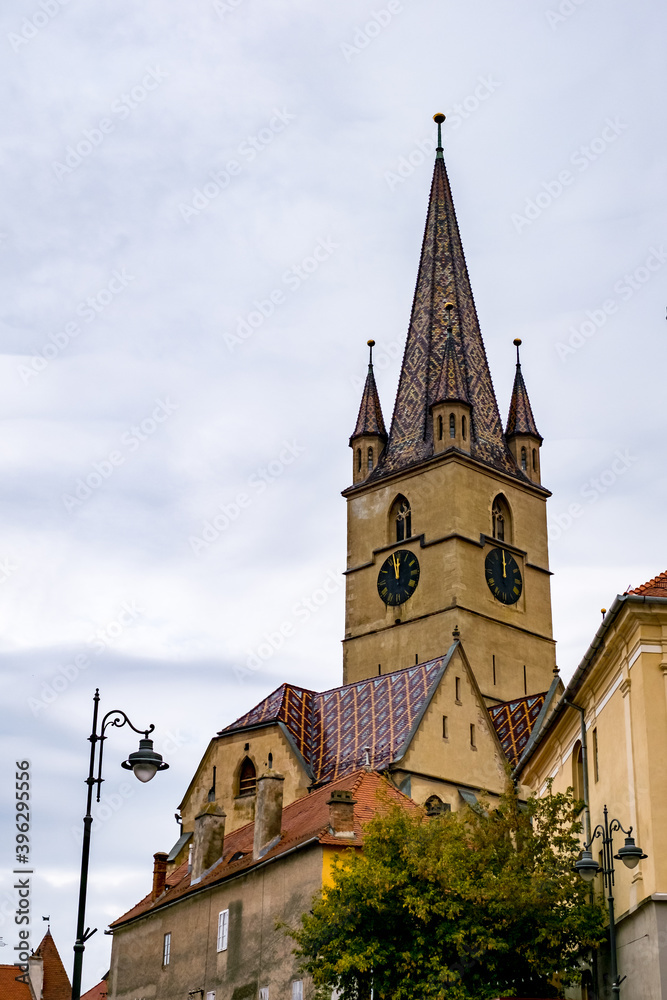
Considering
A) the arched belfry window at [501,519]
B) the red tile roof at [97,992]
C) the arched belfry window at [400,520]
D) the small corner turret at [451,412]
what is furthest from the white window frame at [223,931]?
the small corner turret at [451,412]

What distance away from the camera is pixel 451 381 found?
77.7 meters

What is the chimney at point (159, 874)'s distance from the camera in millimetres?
52459

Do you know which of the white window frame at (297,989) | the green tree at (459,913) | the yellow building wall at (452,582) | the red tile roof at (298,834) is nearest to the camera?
the green tree at (459,913)

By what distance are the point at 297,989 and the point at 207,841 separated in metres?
11.2

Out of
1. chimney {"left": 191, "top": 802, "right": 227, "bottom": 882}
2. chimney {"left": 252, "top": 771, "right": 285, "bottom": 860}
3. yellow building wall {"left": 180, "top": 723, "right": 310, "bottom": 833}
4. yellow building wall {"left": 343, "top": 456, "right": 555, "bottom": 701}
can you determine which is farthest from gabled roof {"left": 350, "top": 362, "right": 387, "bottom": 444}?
chimney {"left": 252, "top": 771, "right": 285, "bottom": 860}

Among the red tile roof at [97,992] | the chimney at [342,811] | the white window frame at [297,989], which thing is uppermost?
the chimney at [342,811]

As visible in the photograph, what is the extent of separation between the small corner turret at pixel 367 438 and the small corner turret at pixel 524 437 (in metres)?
6.68

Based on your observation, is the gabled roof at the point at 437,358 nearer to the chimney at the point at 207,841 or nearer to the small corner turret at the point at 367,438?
the small corner turret at the point at 367,438

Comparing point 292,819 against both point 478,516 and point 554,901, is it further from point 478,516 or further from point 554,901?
point 478,516

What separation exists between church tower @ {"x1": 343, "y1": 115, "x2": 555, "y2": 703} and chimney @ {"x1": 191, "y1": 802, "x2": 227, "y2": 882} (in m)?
21.0

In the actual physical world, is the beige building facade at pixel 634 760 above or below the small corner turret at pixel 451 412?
below

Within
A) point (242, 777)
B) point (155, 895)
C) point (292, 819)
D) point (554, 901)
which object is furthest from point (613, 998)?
point (242, 777)

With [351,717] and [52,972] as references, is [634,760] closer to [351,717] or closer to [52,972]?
[351,717]

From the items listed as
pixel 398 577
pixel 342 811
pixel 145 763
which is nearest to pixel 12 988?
pixel 398 577
